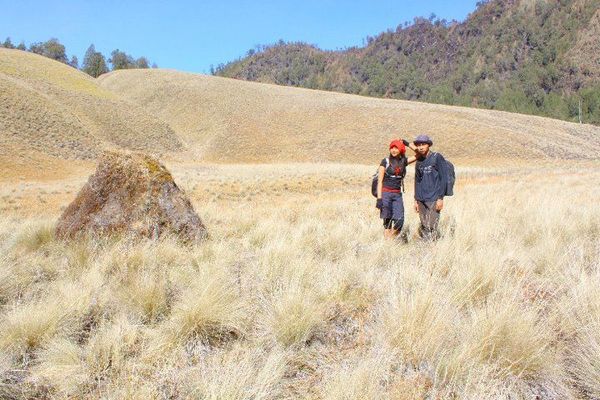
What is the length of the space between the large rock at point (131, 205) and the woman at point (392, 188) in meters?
3.13

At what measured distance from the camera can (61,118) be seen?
41500mm

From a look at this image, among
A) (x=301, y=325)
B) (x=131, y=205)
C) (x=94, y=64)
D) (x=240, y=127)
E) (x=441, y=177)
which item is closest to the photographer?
(x=301, y=325)

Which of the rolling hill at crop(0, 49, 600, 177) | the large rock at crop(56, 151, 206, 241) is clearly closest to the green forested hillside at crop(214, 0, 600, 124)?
the rolling hill at crop(0, 49, 600, 177)

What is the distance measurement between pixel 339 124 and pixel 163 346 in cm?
5360

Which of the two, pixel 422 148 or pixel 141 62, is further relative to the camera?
pixel 141 62

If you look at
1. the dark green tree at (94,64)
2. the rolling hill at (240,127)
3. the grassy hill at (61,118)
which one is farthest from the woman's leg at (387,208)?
the dark green tree at (94,64)

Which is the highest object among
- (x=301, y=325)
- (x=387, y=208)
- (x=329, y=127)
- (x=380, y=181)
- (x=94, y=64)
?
(x=94, y=64)

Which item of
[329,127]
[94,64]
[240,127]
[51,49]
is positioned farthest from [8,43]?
[329,127]

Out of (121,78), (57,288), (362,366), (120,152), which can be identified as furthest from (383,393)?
(121,78)

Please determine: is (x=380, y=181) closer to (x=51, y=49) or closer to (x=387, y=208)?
(x=387, y=208)

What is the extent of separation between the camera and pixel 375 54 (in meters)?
191

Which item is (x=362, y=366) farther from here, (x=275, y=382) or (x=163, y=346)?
(x=163, y=346)

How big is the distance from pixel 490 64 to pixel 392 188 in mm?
167246

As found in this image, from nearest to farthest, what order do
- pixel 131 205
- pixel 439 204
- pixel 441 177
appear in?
pixel 439 204
pixel 441 177
pixel 131 205
